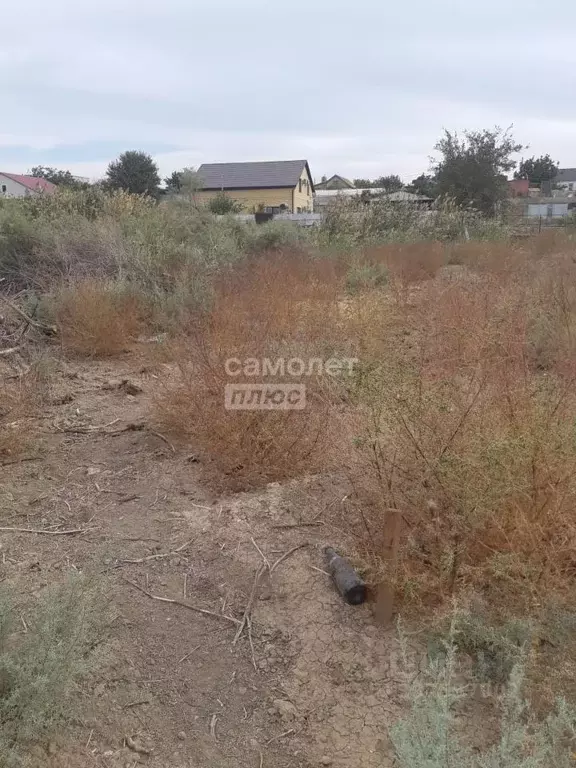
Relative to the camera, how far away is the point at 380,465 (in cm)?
254

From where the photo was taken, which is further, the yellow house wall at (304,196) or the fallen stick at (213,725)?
the yellow house wall at (304,196)

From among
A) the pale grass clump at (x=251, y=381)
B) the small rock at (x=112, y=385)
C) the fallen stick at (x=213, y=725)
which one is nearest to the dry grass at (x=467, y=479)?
the pale grass clump at (x=251, y=381)

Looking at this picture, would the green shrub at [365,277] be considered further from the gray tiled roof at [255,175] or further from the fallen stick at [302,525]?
the gray tiled roof at [255,175]

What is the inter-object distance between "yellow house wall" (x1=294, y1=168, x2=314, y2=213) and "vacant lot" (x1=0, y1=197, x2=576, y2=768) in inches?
1126

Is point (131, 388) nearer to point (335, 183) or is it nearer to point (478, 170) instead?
A: point (478, 170)

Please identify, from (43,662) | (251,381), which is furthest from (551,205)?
(43,662)

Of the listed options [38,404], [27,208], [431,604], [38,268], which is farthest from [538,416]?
[27,208]

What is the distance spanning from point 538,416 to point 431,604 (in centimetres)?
87

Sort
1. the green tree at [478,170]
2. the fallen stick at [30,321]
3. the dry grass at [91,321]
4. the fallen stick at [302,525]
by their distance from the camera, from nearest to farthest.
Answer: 1. the fallen stick at [302,525]
2. the fallen stick at [30,321]
3. the dry grass at [91,321]
4. the green tree at [478,170]

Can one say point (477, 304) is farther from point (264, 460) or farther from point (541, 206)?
point (541, 206)

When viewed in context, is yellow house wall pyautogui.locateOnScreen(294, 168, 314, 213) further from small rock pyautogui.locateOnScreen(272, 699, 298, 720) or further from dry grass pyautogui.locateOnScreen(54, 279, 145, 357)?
small rock pyautogui.locateOnScreen(272, 699, 298, 720)

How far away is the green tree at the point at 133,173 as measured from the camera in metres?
28.8

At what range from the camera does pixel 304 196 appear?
113ft

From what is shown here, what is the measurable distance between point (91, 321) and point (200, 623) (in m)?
4.34
